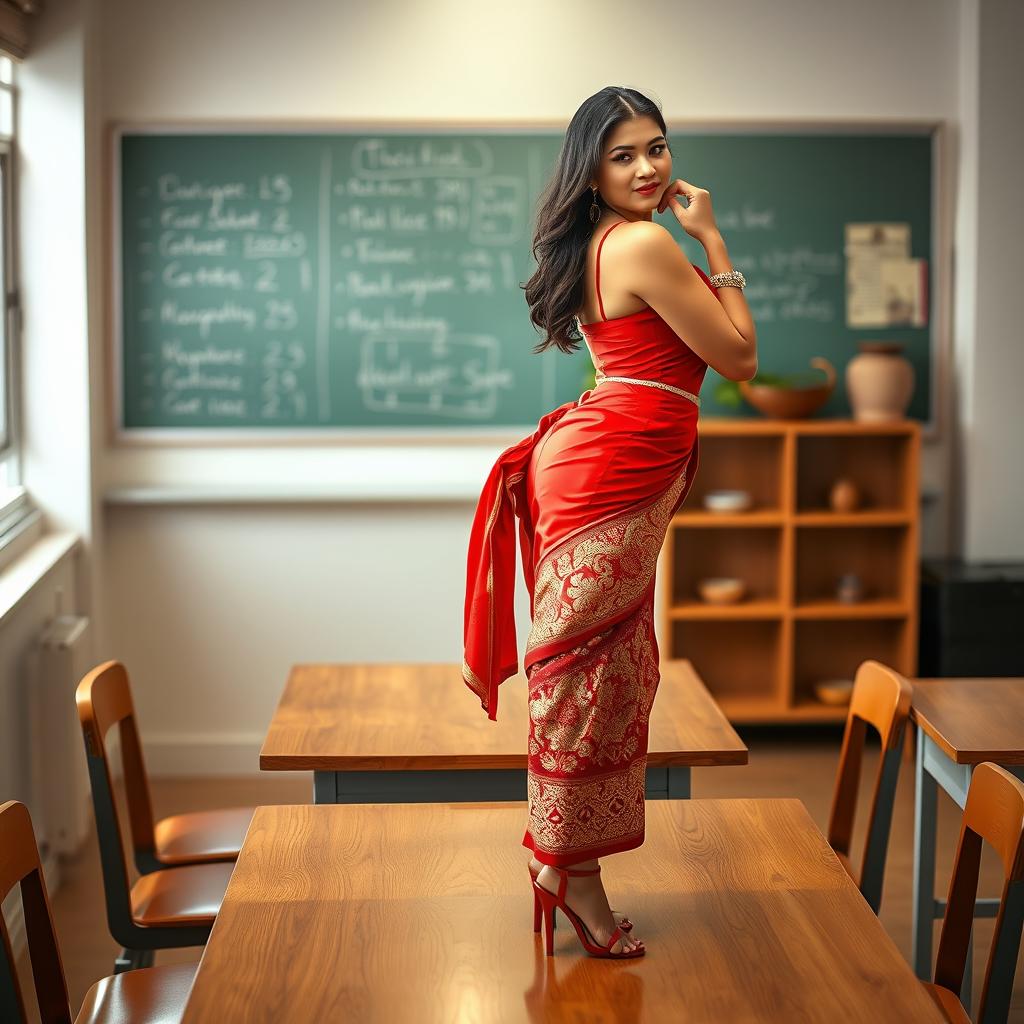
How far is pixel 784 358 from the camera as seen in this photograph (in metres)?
4.86

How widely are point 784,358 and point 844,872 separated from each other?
126 inches

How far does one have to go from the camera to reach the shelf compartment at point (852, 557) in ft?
16.3

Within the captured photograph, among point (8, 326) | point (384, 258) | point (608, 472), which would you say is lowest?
point (608, 472)

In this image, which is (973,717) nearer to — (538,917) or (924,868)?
(924,868)

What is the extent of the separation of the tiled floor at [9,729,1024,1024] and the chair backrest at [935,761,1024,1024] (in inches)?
44.7

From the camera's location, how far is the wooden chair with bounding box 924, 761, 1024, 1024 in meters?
1.80

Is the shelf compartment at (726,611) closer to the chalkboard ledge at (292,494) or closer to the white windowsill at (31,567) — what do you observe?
the chalkboard ledge at (292,494)

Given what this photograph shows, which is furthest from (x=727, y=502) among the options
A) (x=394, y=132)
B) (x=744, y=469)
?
(x=394, y=132)

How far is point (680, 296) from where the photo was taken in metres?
1.67

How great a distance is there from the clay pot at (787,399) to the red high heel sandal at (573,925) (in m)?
3.15

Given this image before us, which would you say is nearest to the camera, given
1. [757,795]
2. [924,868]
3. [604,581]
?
[604,581]

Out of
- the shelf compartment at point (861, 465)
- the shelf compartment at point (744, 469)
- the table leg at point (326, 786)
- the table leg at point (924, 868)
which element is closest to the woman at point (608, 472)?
the table leg at point (326, 786)

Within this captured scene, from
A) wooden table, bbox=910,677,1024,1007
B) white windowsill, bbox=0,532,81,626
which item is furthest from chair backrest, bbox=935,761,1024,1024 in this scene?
white windowsill, bbox=0,532,81,626

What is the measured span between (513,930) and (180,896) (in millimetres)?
1025
